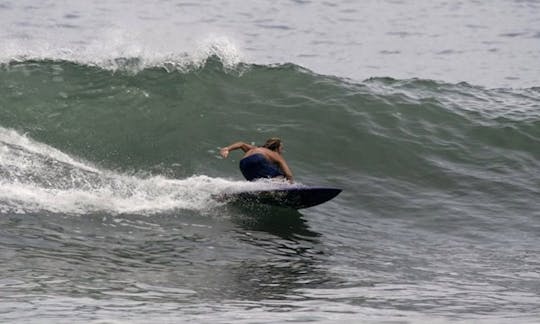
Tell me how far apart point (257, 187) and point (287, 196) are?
1.44 ft

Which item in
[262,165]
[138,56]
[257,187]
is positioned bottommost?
[257,187]

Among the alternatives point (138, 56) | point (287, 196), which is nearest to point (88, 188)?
point (287, 196)

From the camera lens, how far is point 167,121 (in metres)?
18.9

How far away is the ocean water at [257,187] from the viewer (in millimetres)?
10695

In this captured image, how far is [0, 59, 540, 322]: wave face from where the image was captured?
36.8ft

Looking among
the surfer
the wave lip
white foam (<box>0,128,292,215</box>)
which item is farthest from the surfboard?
the wave lip

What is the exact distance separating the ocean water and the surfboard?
13 centimetres

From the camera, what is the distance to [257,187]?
14.3m

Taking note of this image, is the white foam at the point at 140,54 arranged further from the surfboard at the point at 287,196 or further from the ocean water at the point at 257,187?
the surfboard at the point at 287,196

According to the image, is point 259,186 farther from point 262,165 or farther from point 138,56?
point 138,56

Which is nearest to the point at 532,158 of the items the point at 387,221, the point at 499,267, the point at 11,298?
the point at 387,221

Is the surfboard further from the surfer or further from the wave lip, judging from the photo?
the wave lip

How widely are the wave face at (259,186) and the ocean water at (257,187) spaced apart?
47 mm

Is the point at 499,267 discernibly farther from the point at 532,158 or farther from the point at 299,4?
the point at 299,4
